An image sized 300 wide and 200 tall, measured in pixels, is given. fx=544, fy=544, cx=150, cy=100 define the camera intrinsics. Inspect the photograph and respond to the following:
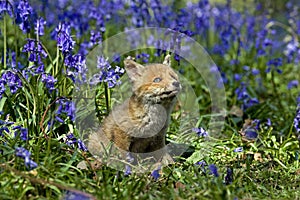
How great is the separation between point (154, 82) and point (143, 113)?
32cm

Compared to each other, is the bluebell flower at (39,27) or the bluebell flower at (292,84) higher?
the bluebell flower at (39,27)

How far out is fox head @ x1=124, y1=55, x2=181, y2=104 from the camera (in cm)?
466

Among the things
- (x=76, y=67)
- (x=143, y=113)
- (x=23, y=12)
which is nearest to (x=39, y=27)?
(x=23, y=12)

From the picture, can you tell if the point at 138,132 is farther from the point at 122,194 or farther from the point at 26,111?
the point at 26,111

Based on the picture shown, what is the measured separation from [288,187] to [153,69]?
5.17 feet

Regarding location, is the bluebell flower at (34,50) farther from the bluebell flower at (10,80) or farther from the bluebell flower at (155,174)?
the bluebell flower at (155,174)

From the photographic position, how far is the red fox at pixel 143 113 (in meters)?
4.72

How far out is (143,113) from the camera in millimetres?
4855

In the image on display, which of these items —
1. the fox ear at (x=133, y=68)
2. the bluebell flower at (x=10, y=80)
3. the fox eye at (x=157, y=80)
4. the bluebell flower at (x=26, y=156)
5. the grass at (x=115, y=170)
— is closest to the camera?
the bluebell flower at (x=26, y=156)

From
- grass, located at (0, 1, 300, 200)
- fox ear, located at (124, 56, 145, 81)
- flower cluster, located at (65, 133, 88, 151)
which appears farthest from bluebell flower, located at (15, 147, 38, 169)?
fox ear, located at (124, 56, 145, 81)

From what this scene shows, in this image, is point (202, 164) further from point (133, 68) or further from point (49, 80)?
point (49, 80)

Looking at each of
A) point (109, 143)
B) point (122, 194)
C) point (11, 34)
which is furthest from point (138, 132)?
point (11, 34)

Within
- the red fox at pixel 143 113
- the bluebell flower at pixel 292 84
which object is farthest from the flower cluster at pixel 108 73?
the bluebell flower at pixel 292 84

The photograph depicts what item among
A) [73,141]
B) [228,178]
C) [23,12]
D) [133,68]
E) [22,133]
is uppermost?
[23,12]
